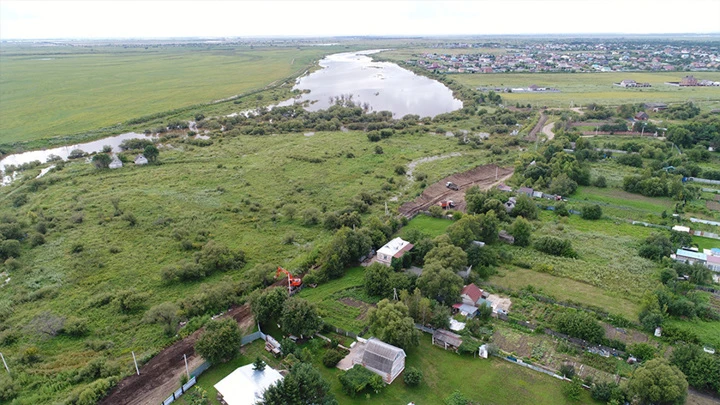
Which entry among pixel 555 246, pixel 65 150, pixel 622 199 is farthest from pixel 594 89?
pixel 65 150

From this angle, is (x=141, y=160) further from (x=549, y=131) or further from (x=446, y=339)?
(x=549, y=131)

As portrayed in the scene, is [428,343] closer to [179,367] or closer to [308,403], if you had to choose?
[308,403]

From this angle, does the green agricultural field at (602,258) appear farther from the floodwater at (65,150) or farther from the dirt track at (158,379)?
the floodwater at (65,150)

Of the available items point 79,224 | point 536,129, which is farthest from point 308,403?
point 536,129

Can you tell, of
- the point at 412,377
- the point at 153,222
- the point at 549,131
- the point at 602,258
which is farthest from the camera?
the point at 549,131

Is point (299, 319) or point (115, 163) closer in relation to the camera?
point (299, 319)

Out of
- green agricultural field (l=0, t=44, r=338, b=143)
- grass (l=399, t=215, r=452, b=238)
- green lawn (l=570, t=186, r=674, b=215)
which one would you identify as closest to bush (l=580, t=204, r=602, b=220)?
green lawn (l=570, t=186, r=674, b=215)

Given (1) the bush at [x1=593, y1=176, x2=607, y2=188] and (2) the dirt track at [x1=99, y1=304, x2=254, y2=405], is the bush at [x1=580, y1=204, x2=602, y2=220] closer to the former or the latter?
(1) the bush at [x1=593, y1=176, x2=607, y2=188]

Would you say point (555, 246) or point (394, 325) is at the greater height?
point (394, 325)
